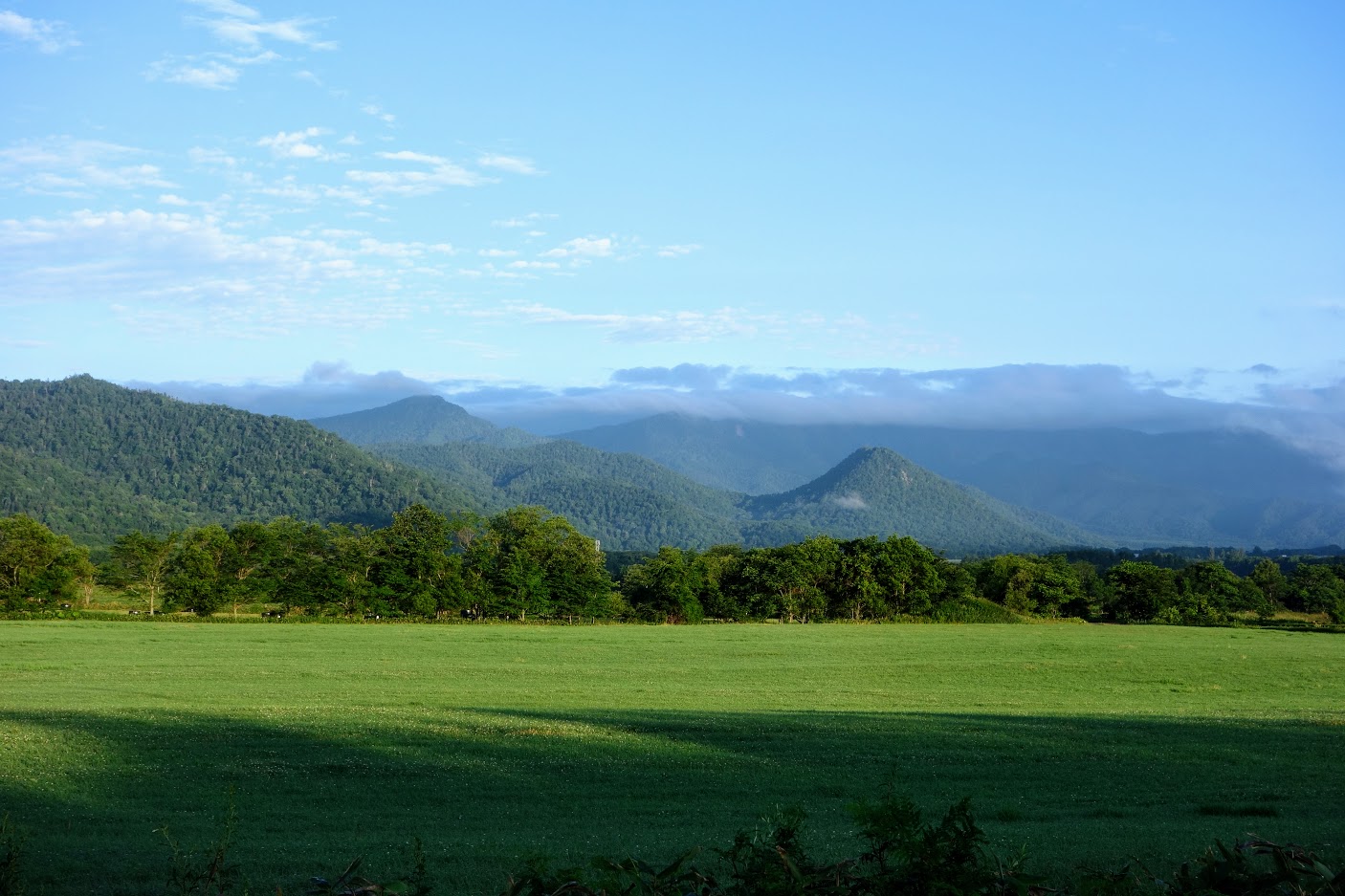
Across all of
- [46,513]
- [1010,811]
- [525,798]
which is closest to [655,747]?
[525,798]

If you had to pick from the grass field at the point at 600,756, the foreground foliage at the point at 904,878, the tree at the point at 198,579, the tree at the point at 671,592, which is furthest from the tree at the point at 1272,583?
the foreground foliage at the point at 904,878

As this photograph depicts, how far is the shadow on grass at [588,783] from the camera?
977 cm

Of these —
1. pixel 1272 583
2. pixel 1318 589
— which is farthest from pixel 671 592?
pixel 1318 589

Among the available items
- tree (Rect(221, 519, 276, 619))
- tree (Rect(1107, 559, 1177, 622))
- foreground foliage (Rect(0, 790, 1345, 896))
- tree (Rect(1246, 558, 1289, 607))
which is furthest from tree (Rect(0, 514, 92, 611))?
tree (Rect(1246, 558, 1289, 607))

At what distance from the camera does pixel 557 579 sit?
75312mm

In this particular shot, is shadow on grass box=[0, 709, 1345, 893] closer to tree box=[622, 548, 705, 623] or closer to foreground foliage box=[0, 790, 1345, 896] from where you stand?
foreground foliage box=[0, 790, 1345, 896]

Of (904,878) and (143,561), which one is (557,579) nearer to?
(143,561)

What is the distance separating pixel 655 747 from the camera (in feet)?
61.8

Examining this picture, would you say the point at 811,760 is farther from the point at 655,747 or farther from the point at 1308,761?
the point at 1308,761

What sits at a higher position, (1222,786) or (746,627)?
(1222,786)

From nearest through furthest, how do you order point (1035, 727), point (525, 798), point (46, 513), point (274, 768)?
1. point (525, 798)
2. point (274, 768)
3. point (1035, 727)
4. point (46, 513)

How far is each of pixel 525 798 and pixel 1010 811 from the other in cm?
647

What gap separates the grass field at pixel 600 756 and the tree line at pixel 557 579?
28.4m

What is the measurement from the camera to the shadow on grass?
9773mm
